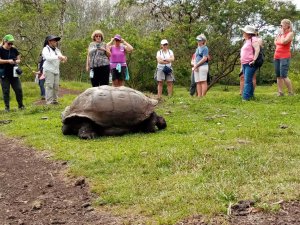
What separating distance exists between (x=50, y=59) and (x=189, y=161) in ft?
22.3

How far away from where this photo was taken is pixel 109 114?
752cm

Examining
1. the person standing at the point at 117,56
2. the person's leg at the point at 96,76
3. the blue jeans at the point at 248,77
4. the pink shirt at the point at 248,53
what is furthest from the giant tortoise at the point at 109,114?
the pink shirt at the point at 248,53

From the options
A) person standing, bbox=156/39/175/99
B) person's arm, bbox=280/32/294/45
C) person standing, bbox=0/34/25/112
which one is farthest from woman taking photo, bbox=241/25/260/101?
person standing, bbox=0/34/25/112

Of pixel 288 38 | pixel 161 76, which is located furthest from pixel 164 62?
pixel 288 38

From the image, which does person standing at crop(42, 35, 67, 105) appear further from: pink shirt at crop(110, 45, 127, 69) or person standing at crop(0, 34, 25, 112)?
pink shirt at crop(110, 45, 127, 69)

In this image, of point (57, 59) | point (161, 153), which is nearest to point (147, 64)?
point (57, 59)

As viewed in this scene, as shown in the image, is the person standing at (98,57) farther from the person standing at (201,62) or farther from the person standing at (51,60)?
the person standing at (201,62)

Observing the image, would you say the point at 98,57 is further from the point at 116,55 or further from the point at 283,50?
the point at 283,50

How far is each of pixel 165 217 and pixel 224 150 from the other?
2.09 meters

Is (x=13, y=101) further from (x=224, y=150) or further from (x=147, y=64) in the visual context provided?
(x=224, y=150)

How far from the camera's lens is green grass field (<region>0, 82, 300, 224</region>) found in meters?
4.08

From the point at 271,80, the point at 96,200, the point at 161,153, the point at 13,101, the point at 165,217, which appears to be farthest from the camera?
the point at 271,80

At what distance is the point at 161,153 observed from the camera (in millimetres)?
5809

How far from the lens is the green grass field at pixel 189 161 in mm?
4078
